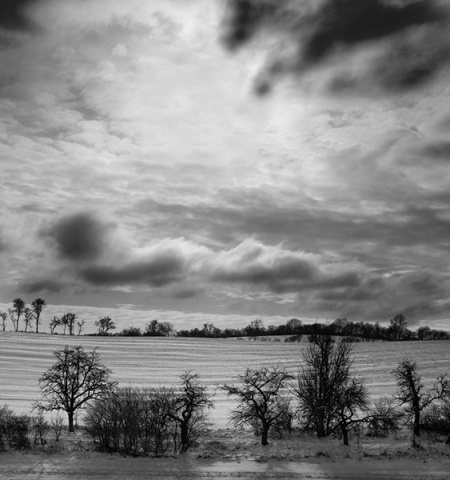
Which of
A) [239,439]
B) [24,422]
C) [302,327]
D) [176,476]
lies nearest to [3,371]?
[24,422]

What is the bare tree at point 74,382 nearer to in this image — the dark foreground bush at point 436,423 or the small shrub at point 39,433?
the small shrub at point 39,433

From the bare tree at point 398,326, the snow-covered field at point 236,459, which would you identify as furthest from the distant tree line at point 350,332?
the snow-covered field at point 236,459

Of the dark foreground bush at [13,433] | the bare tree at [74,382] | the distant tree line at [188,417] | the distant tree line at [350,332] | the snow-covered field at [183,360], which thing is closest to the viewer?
the dark foreground bush at [13,433]

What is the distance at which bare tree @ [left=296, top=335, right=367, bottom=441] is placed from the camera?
3856 cm

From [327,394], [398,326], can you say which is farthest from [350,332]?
[327,394]

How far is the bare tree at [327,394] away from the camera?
3856 centimetres

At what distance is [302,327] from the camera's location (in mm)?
174125

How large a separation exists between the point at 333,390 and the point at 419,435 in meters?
8.03

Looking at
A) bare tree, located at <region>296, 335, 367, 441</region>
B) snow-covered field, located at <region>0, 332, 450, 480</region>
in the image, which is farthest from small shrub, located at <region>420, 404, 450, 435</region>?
bare tree, located at <region>296, 335, 367, 441</region>

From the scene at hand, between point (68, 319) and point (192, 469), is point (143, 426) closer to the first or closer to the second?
point (192, 469)

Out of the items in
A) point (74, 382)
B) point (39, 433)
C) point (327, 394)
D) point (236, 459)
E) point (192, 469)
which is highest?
point (74, 382)

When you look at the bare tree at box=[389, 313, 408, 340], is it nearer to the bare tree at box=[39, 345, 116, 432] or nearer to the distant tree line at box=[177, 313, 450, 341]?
the distant tree line at box=[177, 313, 450, 341]

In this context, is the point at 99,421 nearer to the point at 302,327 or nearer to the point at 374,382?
the point at 374,382

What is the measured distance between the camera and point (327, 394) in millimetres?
43969
